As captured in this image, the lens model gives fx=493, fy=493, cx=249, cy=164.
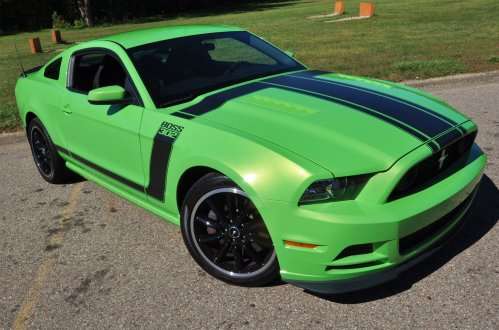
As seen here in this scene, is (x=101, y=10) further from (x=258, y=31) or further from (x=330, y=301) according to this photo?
(x=330, y=301)

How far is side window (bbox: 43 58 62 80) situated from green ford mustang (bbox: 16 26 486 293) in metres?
0.42

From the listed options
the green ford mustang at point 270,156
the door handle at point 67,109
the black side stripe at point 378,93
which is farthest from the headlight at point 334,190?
the door handle at point 67,109

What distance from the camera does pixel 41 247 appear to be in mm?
3916

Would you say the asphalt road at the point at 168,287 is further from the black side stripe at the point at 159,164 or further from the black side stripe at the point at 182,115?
the black side stripe at the point at 182,115

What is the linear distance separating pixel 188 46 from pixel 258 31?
17.1 metres

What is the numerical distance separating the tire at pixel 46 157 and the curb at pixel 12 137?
194cm

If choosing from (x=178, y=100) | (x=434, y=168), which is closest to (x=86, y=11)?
(x=178, y=100)

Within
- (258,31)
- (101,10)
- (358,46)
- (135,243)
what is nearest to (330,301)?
(135,243)

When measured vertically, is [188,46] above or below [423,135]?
above

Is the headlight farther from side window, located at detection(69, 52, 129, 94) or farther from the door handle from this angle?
the door handle

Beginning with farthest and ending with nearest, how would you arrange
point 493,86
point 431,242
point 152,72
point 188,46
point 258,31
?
point 258,31, point 493,86, point 188,46, point 152,72, point 431,242

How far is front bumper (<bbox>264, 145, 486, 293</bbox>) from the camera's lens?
256 cm

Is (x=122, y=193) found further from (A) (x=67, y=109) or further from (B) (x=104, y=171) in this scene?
(A) (x=67, y=109)

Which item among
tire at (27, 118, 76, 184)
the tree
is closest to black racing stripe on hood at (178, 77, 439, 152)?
tire at (27, 118, 76, 184)
